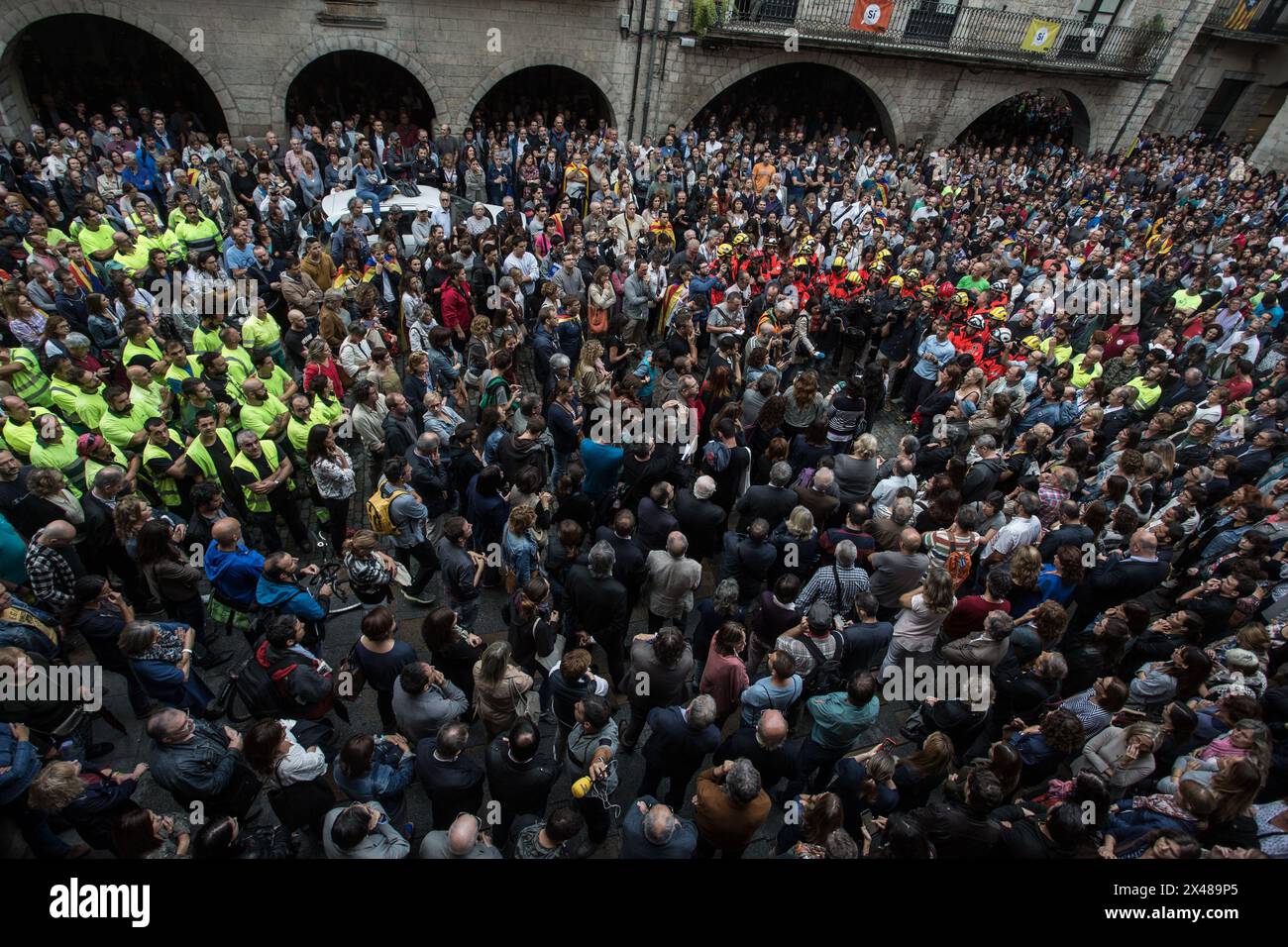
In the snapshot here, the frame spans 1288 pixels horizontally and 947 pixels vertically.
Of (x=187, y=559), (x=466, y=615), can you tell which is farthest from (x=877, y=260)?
(x=187, y=559)

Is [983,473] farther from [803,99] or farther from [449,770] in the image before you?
[803,99]

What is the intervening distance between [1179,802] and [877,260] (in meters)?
9.67

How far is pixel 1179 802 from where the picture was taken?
4082mm

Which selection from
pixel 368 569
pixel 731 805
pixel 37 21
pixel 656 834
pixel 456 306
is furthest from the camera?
pixel 37 21

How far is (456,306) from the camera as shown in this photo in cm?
902

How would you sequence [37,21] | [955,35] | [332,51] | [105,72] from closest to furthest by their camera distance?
1. [37,21]
2. [332,51]
3. [105,72]
4. [955,35]

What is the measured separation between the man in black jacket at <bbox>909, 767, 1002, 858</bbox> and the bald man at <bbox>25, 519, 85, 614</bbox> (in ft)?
20.2

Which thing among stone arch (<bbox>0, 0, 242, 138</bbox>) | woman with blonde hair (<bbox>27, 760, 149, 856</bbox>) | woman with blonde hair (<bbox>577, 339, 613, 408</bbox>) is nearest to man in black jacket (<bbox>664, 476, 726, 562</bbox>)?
woman with blonde hair (<bbox>577, 339, 613, 408</bbox>)

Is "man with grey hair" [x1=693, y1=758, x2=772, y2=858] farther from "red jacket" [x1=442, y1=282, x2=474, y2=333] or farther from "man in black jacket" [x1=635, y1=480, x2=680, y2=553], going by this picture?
"red jacket" [x1=442, y1=282, x2=474, y2=333]

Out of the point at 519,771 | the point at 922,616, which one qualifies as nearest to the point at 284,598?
the point at 519,771

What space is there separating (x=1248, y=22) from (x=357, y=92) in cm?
3202

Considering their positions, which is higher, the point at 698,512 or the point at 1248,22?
the point at 1248,22

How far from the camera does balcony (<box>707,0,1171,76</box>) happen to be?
62.1 ft

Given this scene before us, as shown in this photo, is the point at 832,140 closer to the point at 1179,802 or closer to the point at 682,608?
the point at 682,608
